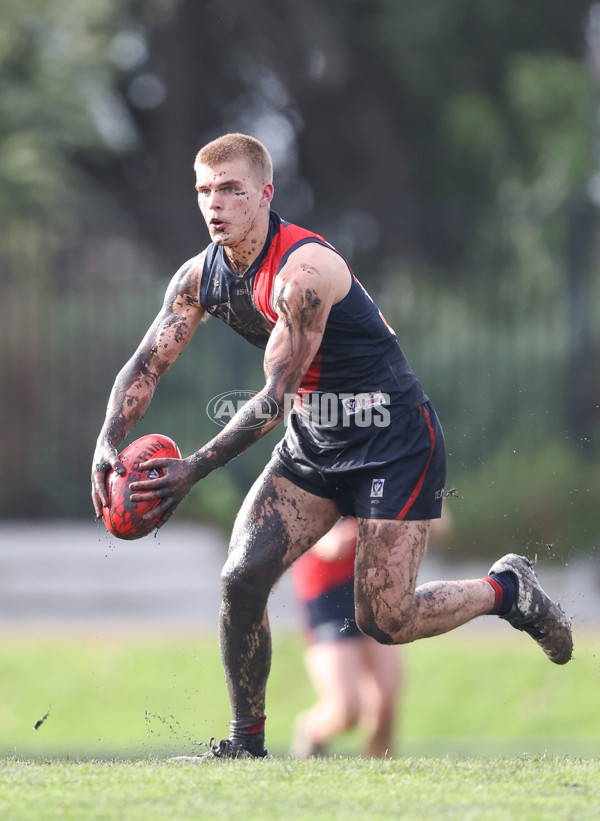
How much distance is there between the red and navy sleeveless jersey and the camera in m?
5.93

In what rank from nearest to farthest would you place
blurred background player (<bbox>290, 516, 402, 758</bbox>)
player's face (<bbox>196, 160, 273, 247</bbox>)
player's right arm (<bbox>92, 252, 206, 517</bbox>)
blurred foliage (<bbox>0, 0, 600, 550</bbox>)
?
1. player's face (<bbox>196, 160, 273, 247</bbox>)
2. player's right arm (<bbox>92, 252, 206, 517</bbox>)
3. blurred background player (<bbox>290, 516, 402, 758</bbox>)
4. blurred foliage (<bbox>0, 0, 600, 550</bbox>)

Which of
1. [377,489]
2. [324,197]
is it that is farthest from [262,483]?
[324,197]

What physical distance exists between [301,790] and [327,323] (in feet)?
6.67

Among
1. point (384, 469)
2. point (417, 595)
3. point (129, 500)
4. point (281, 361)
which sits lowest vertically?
point (417, 595)

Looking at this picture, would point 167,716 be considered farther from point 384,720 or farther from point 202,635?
point 202,635

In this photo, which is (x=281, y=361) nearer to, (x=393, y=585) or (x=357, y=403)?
(x=357, y=403)

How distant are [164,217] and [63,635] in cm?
682

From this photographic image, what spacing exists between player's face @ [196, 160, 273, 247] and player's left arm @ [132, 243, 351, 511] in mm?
285

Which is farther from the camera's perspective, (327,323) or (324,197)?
(324,197)

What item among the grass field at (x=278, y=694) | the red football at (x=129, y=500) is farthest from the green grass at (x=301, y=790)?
the grass field at (x=278, y=694)

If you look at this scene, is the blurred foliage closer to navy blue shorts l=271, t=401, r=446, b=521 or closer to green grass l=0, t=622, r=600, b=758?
green grass l=0, t=622, r=600, b=758

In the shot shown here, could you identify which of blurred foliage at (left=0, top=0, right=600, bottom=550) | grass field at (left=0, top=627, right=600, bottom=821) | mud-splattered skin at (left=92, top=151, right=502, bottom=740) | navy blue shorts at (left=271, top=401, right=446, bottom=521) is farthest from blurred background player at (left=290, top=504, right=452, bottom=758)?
blurred foliage at (left=0, top=0, right=600, bottom=550)

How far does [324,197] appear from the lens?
22.0 meters

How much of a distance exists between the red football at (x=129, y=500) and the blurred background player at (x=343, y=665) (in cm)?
210
